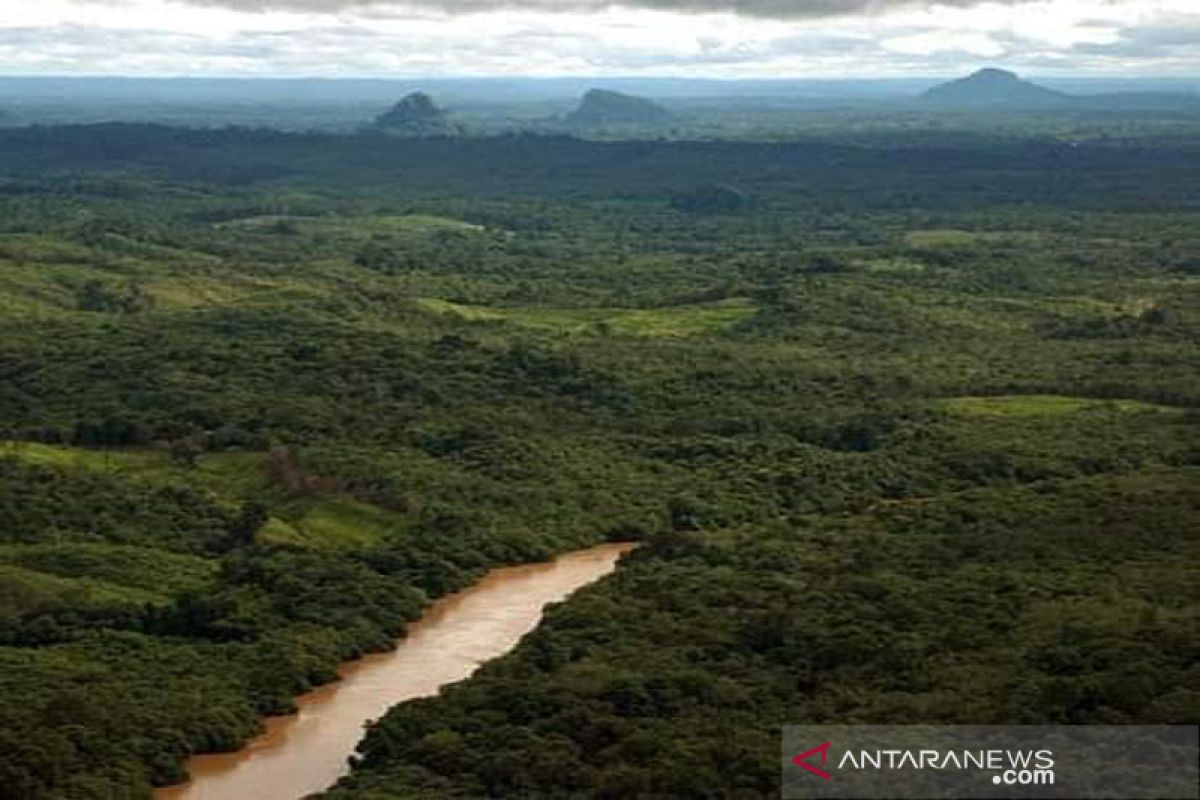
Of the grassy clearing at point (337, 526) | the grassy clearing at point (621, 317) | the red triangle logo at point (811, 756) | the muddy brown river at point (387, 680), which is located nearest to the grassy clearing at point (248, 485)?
the grassy clearing at point (337, 526)

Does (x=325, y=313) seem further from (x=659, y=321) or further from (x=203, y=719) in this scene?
(x=203, y=719)

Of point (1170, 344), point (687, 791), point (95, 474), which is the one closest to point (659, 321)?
point (1170, 344)

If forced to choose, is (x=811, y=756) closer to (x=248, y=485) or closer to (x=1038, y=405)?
(x=248, y=485)

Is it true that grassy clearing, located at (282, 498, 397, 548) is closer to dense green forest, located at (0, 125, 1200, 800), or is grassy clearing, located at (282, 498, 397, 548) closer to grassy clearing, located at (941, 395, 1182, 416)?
dense green forest, located at (0, 125, 1200, 800)

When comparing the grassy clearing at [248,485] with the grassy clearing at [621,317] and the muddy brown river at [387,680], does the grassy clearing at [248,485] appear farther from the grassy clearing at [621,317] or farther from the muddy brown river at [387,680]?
the grassy clearing at [621,317]

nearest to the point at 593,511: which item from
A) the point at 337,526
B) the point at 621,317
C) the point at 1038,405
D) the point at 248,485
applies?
the point at 337,526

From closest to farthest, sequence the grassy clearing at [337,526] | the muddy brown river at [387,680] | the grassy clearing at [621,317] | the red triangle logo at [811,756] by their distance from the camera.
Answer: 1. the red triangle logo at [811,756]
2. the muddy brown river at [387,680]
3. the grassy clearing at [337,526]
4. the grassy clearing at [621,317]

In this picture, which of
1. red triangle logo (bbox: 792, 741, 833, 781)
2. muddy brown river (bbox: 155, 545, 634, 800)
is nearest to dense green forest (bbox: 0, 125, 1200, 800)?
muddy brown river (bbox: 155, 545, 634, 800)
